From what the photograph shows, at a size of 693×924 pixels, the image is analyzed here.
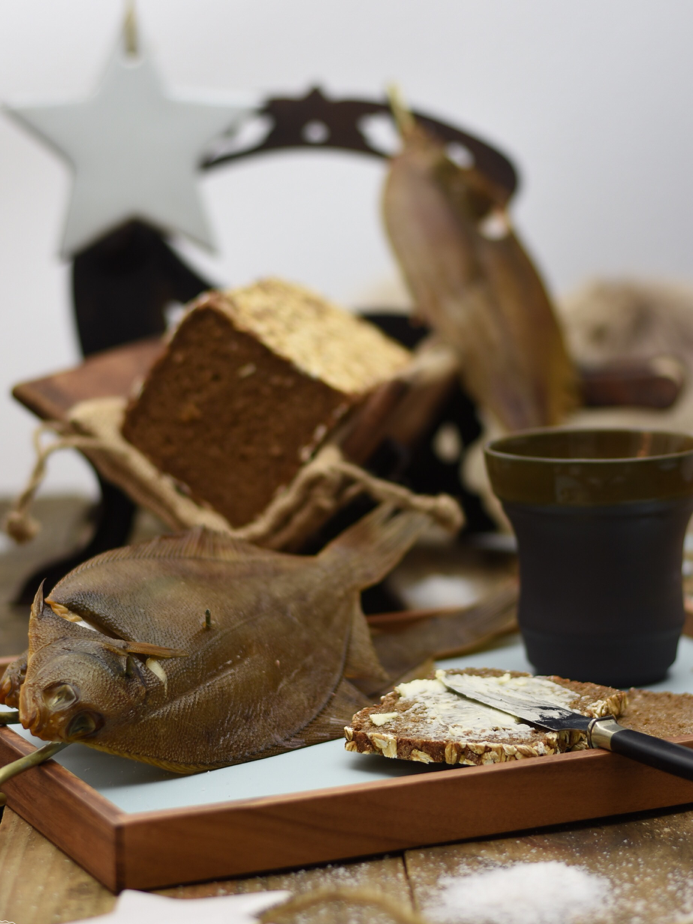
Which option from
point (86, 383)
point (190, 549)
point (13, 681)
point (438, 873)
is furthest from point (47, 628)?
point (86, 383)

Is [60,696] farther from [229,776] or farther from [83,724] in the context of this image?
[229,776]

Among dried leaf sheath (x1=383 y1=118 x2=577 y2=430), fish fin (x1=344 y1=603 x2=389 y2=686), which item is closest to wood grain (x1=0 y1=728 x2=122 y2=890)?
fish fin (x1=344 y1=603 x2=389 y2=686)

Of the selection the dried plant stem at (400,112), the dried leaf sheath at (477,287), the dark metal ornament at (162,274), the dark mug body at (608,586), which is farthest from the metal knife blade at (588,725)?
the dried plant stem at (400,112)

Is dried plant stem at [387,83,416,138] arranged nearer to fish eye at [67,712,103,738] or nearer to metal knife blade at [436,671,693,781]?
metal knife blade at [436,671,693,781]

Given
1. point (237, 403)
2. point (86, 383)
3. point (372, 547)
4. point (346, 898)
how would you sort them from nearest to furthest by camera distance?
point (346, 898) < point (372, 547) < point (237, 403) < point (86, 383)

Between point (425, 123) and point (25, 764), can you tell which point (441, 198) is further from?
point (25, 764)

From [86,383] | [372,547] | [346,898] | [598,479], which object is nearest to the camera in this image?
[346,898]

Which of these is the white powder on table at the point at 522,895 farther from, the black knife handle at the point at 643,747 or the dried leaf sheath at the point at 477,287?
the dried leaf sheath at the point at 477,287
